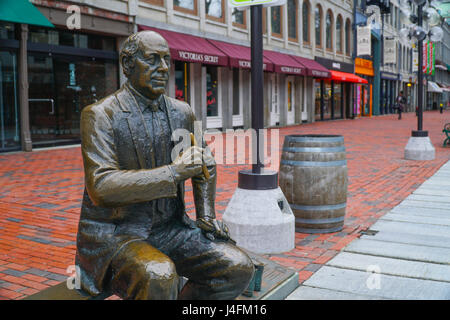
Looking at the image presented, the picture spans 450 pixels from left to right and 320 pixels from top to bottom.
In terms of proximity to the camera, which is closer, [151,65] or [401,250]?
[151,65]

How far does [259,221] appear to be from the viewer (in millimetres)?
4449

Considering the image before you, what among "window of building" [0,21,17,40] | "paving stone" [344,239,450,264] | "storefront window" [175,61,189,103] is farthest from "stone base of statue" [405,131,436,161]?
"window of building" [0,21,17,40]

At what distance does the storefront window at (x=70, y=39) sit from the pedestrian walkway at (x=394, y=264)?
10866 millimetres

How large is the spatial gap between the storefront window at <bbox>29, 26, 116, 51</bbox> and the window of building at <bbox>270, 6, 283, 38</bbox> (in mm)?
11527

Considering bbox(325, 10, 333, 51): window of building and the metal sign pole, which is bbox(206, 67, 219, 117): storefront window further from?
the metal sign pole

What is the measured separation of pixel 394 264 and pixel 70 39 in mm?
12402

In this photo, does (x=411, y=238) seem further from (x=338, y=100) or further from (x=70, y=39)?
(x=338, y=100)

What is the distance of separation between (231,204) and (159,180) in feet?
8.20

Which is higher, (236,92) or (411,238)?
(236,92)

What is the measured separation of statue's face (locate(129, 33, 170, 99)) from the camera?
228 cm

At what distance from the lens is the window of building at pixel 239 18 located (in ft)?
71.0

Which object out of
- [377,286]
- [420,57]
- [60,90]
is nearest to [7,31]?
[60,90]

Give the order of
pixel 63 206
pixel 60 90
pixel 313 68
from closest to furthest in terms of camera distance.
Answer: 1. pixel 63 206
2. pixel 60 90
3. pixel 313 68
